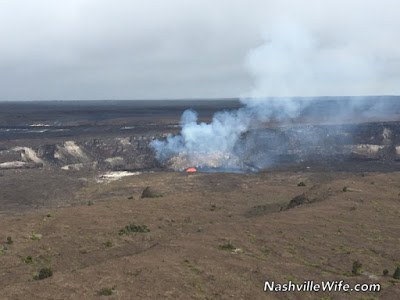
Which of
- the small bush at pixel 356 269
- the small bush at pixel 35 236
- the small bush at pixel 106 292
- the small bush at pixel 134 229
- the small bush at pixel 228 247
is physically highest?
the small bush at pixel 106 292

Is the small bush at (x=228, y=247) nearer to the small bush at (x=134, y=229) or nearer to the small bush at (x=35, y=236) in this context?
the small bush at (x=134, y=229)

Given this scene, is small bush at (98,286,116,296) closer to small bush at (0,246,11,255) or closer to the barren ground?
the barren ground

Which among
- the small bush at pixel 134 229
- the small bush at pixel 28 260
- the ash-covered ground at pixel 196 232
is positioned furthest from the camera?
the small bush at pixel 134 229

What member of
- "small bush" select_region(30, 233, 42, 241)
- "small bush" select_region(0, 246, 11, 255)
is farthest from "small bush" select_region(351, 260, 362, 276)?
"small bush" select_region(30, 233, 42, 241)

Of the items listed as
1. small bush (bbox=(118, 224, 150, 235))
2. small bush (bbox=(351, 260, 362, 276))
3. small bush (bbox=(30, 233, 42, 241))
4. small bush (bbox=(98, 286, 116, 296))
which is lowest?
small bush (bbox=(118, 224, 150, 235))

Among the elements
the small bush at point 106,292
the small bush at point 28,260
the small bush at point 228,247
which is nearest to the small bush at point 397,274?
the small bush at point 228,247

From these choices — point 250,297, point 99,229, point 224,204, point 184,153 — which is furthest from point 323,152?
point 250,297

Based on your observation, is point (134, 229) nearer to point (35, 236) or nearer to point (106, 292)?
point (35, 236)

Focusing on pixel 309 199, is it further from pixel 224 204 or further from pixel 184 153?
pixel 184 153

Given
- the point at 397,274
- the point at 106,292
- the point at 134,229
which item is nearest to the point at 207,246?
the point at 106,292

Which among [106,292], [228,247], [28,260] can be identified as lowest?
[28,260]

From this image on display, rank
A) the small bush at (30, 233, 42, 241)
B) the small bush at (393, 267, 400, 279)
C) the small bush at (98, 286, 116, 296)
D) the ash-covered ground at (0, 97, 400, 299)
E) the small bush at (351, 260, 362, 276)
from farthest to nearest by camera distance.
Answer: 1. the small bush at (30, 233, 42, 241)
2. the small bush at (351, 260, 362, 276)
3. the small bush at (393, 267, 400, 279)
4. the ash-covered ground at (0, 97, 400, 299)
5. the small bush at (98, 286, 116, 296)
